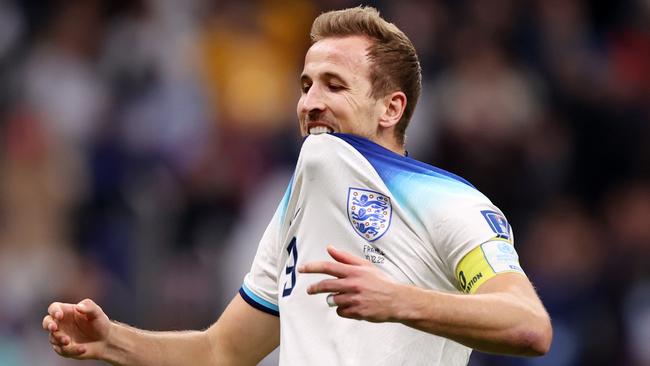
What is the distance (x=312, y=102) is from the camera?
16.8 ft

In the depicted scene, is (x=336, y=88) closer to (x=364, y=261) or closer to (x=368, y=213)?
(x=368, y=213)

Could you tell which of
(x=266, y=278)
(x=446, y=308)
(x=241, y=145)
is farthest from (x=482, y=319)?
(x=241, y=145)

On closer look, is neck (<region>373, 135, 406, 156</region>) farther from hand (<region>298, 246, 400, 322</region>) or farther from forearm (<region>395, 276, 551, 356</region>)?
hand (<region>298, 246, 400, 322</region>)

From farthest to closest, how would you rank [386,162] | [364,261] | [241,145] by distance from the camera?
[241,145]
[386,162]
[364,261]

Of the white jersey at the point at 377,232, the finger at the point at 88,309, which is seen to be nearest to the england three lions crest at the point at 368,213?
the white jersey at the point at 377,232

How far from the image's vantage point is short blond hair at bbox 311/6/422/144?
17.1 feet

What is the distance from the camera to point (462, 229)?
4.62 m

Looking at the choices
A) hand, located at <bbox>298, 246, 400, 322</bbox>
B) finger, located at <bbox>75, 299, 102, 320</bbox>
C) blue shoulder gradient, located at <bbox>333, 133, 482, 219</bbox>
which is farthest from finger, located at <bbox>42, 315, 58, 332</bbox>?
hand, located at <bbox>298, 246, 400, 322</bbox>

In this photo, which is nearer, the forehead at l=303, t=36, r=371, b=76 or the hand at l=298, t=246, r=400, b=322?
the hand at l=298, t=246, r=400, b=322

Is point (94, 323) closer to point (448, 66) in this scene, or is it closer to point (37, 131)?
point (37, 131)

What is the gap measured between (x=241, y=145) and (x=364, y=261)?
7.89m

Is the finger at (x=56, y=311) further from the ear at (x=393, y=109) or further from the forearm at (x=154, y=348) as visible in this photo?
the ear at (x=393, y=109)

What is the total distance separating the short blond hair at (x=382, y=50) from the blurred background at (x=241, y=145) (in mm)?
5360

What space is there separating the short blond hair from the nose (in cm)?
22
